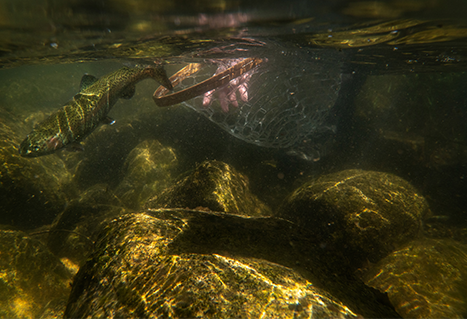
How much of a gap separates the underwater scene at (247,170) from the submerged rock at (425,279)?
0.03 meters

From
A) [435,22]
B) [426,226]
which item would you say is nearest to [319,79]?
[435,22]

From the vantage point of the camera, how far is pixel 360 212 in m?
4.69

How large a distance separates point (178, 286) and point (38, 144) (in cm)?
507

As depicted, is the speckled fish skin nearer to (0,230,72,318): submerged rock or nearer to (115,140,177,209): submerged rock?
(0,230,72,318): submerged rock

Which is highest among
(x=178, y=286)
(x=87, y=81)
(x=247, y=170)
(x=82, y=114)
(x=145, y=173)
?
(x=87, y=81)

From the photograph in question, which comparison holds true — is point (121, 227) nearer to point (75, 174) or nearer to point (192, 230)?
point (192, 230)

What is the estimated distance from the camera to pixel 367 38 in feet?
21.8

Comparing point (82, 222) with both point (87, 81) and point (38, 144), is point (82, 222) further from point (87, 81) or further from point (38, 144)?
point (87, 81)

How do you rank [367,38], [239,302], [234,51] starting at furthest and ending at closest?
[234,51], [367,38], [239,302]

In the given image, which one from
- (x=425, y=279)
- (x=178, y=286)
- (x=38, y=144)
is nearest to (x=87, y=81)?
(x=38, y=144)

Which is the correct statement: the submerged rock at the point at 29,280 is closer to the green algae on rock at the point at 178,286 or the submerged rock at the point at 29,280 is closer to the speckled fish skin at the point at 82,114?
the speckled fish skin at the point at 82,114

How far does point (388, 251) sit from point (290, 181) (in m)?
3.98

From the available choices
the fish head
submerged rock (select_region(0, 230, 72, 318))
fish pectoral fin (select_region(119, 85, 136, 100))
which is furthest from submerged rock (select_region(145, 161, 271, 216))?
fish pectoral fin (select_region(119, 85, 136, 100))

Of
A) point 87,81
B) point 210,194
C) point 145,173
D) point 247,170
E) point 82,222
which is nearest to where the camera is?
point 210,194
